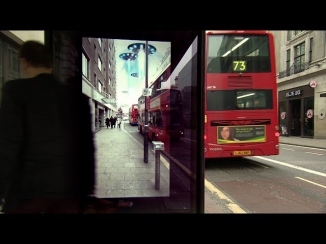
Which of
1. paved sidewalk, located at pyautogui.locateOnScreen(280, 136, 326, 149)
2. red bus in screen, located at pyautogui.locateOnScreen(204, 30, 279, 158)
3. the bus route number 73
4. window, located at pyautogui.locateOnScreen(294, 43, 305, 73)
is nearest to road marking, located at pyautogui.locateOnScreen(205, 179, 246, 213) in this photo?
red bus in screen, located at pyautogui.locateOnScreen(204, 30, 279, 158)

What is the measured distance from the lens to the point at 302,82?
19203 mm

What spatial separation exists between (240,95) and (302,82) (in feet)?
55.4

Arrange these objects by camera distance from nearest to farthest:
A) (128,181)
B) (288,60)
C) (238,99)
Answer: (128,181) → (238,99) → (288,60)

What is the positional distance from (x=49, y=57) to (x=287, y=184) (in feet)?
17.0

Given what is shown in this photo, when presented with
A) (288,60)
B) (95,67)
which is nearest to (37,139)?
(95,67)

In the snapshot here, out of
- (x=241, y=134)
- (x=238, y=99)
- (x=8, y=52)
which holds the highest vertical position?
(x=8, y=52)

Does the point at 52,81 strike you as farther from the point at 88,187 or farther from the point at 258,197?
the point at 258,197

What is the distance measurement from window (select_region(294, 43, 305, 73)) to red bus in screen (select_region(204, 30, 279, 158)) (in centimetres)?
1621

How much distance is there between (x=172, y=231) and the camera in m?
1.64

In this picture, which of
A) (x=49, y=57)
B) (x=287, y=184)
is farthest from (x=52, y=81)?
(x=287, y=184)

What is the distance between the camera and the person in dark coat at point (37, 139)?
1334 millimetres

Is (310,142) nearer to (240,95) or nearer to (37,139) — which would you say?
(240,95)

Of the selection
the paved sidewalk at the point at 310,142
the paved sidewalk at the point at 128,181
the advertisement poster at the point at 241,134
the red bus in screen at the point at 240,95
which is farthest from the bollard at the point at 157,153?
the paved sidewalk at the point at 310,142
